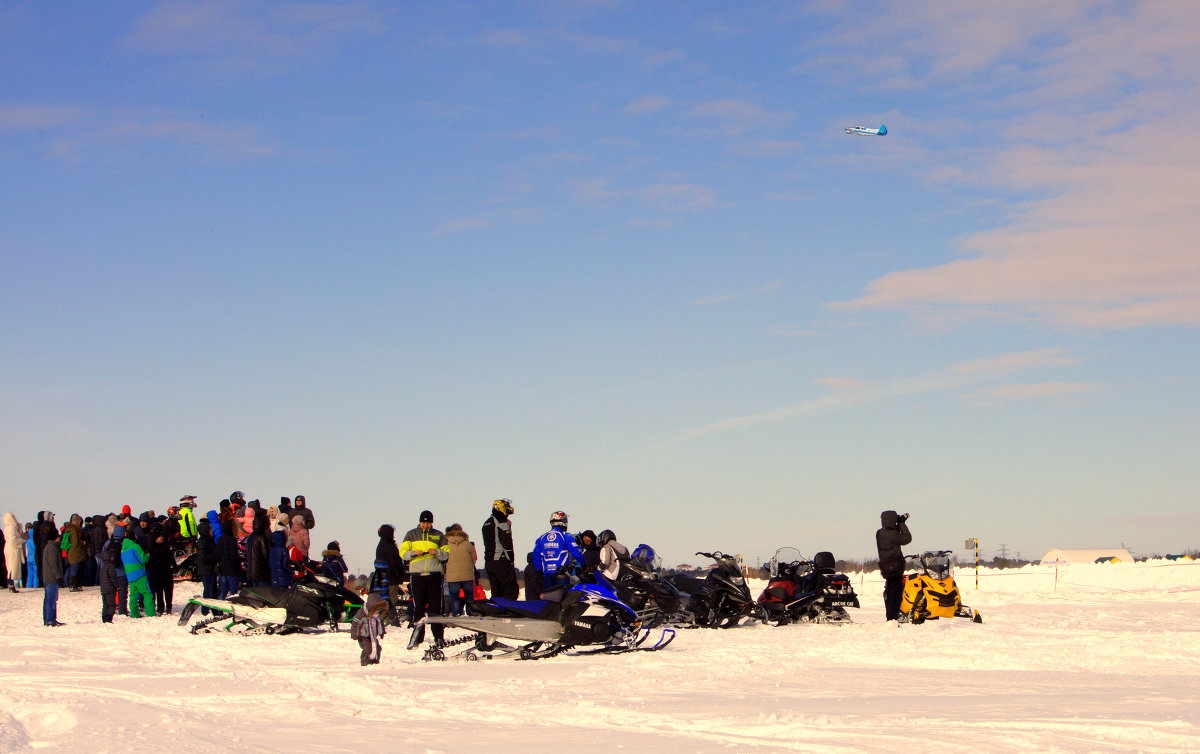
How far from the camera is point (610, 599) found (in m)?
13.2

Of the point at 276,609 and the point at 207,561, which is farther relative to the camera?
the point at 207,561

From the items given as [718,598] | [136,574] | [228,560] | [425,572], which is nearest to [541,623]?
[425,572]

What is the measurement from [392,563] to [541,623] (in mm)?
5361

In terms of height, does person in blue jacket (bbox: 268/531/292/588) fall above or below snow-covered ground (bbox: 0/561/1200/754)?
above

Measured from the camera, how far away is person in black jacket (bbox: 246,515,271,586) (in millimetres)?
20031

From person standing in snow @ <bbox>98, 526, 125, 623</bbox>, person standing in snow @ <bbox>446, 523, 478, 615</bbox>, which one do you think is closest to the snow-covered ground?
person standing in snow @ <bbox>446, 523, 478, 615</bbox>

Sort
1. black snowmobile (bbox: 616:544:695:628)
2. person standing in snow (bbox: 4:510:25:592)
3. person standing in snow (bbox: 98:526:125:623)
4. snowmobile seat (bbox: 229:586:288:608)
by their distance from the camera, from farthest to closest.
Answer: person standing in snow (bbox: 4:510:25:592), person standing in snow (bbox: 98:526:125:623), snowmobile seat (bbox: 229:586:288:608), black snowmobile (bbox: 616:544:695:628)

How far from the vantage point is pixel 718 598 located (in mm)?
17141

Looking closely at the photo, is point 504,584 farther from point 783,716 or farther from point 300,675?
point 783,716

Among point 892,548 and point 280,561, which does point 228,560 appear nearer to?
point 280,561

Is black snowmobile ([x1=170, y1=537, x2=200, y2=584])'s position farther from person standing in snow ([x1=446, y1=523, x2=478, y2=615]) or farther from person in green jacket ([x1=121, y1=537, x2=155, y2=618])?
person standing in snow ([x1=446, y1=523, x2=478, y2=615])

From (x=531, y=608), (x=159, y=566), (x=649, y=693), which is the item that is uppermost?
(x=159, y=566)

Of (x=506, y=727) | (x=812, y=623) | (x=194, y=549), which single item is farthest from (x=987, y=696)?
(x=194, y=549)

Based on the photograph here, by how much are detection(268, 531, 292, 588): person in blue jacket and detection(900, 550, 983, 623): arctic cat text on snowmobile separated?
9.25 m
